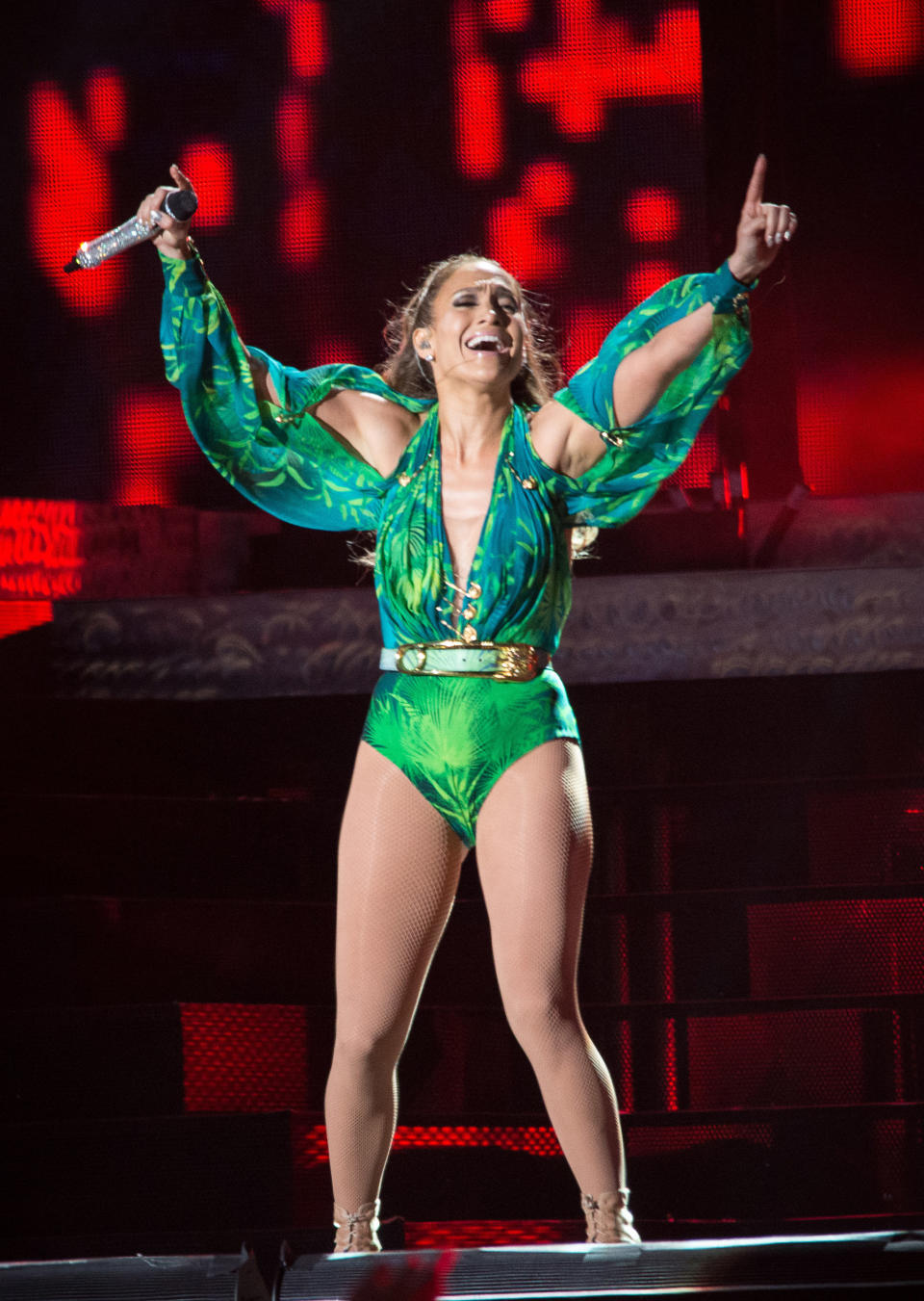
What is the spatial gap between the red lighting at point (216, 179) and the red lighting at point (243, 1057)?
1.87m

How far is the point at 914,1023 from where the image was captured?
2848mm

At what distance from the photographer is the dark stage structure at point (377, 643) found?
9.22 ft

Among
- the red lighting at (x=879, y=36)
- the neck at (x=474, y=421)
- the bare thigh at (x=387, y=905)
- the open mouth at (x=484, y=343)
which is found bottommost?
the bare thigh at (x=387, y=905)

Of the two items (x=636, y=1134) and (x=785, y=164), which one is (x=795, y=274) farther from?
(x=636, y=1134)

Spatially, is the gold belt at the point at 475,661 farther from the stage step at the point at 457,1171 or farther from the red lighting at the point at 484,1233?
the stage step at the point at 457,1171

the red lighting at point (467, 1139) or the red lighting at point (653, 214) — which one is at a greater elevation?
the red lighting at point (653, 214)

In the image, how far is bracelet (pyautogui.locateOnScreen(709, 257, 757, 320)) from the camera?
1940 millimetres

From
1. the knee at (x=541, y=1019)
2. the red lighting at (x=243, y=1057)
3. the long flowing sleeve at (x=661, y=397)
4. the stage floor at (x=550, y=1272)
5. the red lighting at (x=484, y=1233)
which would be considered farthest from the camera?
the red lighting at (x=243, y=1057)

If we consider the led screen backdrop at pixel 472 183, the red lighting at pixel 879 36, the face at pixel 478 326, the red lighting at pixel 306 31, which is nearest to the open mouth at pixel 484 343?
the face at pixel 478 326

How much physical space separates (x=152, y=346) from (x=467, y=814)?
78.2 inches

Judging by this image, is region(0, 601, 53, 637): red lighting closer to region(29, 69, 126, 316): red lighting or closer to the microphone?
region(29, 69, 126, 316): red lighting

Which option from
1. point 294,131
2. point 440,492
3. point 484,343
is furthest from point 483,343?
point 294,131

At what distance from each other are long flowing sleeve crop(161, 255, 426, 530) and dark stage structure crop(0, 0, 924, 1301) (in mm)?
1161

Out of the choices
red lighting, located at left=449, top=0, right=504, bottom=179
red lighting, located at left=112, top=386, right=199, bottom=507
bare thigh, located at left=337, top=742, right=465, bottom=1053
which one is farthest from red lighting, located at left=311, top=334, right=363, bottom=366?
bare thigh, located at left=337, top=742, right=465, bottom=1053
